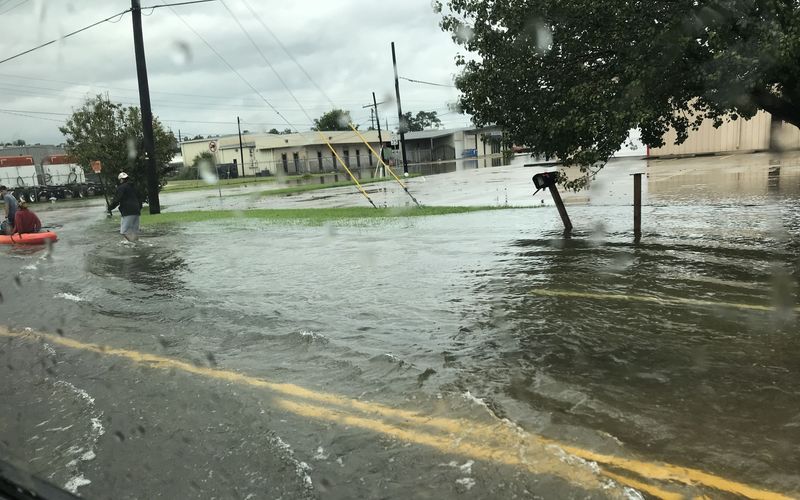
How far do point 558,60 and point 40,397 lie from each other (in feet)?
25.4

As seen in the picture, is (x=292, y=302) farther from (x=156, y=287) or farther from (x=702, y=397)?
(x=702, y=397)

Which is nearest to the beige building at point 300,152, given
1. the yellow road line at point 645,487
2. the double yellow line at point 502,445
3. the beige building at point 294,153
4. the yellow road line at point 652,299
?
the beige building at point 294,153

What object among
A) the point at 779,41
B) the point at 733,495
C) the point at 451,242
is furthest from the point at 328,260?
the point at 733,495

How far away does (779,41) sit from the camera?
5.96m

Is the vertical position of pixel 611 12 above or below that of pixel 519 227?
above

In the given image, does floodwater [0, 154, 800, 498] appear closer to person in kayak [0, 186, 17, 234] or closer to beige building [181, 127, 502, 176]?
person in kayak [0, 186, 17, 234]

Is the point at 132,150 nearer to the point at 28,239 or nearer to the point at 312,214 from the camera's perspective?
the point at 28,239

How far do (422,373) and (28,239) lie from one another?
14.0 m

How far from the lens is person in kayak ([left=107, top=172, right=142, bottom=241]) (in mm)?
14000

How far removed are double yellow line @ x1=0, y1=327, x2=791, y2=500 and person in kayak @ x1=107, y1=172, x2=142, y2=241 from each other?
1051 centimetres

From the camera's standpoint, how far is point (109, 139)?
26.3 m

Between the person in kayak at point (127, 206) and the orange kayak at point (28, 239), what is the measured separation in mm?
2480

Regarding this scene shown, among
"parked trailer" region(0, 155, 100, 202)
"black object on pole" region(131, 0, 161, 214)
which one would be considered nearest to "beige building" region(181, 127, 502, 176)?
"parked trailer" region(0, 155, 100, 202)

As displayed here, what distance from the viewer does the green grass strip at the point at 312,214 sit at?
17078 millimetres
